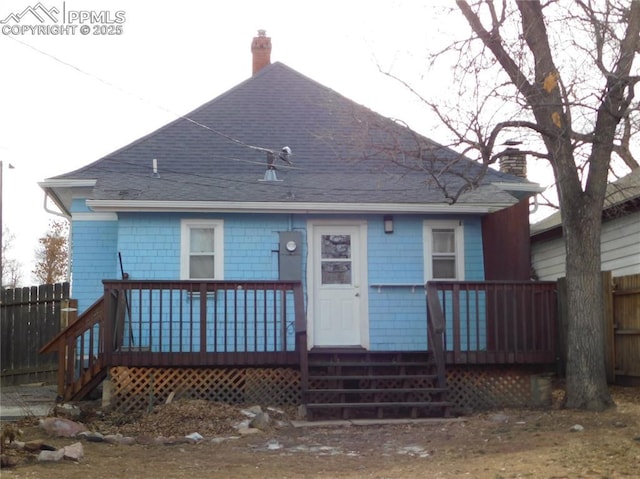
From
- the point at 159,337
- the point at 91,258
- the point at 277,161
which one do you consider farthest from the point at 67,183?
the point at 159,337

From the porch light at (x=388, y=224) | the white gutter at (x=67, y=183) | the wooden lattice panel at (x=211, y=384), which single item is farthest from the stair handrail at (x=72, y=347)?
the porch light at (x=388, y=224)

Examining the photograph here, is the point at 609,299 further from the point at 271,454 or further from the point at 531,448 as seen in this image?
the point at 271,454

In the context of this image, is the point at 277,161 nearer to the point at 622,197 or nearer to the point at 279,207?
the point at 279,207

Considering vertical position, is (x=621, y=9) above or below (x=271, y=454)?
above

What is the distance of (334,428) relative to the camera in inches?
374

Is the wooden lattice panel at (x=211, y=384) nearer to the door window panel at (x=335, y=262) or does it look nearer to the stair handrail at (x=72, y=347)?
the stair handrail at (x=72, y=347)

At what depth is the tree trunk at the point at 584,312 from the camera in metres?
9.41

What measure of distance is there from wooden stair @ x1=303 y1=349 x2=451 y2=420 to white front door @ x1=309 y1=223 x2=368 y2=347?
947 mm

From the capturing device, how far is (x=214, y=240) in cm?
1270

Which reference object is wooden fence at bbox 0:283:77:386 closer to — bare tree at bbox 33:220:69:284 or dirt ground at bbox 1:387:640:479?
dirt ground at bbox 1:387:640:479

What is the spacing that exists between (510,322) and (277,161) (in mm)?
4899

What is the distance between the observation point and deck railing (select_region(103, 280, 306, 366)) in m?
10.7

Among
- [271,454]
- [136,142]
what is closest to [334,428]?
[271,454]

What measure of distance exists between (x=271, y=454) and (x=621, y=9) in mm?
6181
